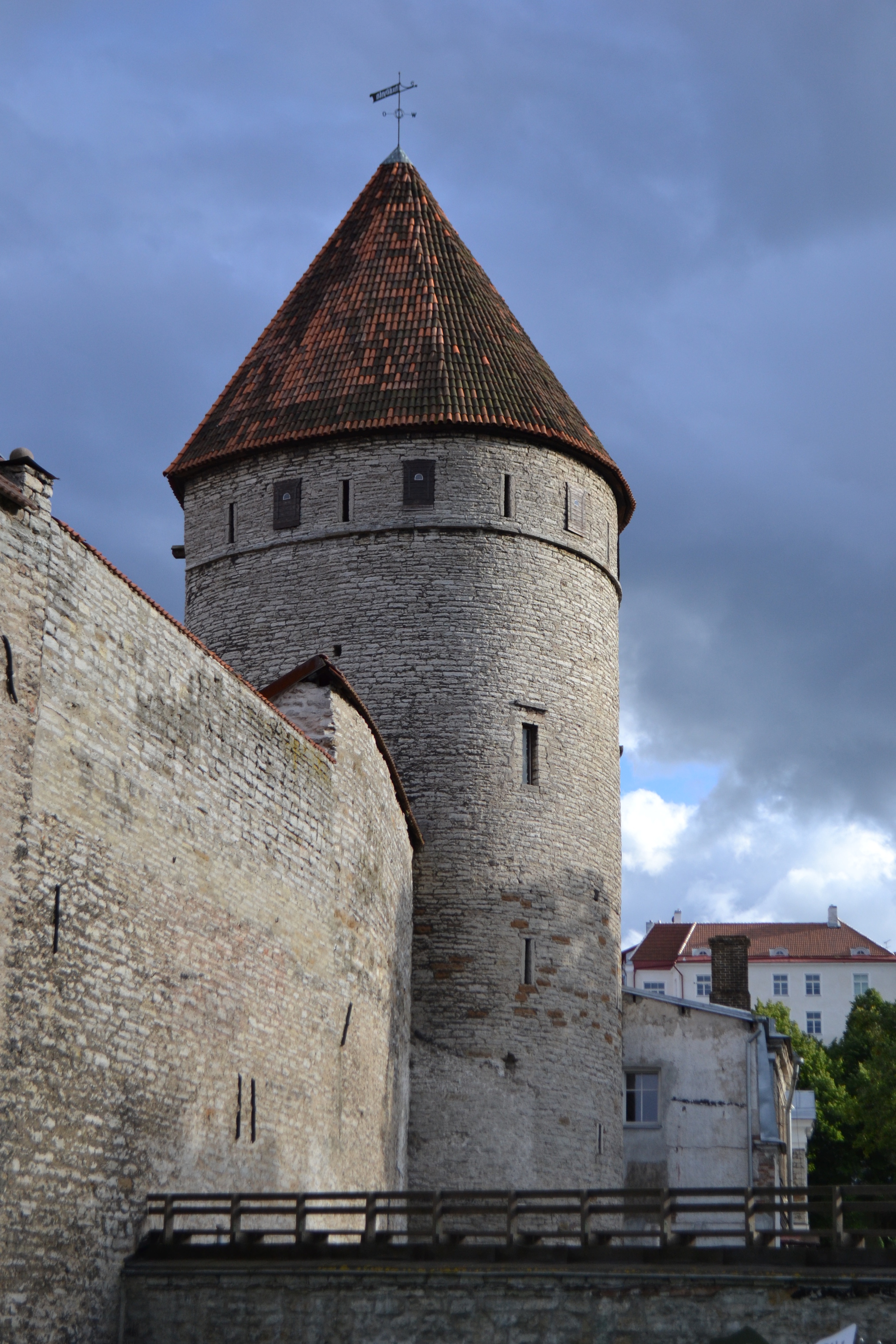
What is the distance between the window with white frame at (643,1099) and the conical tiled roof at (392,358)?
25.7 feet

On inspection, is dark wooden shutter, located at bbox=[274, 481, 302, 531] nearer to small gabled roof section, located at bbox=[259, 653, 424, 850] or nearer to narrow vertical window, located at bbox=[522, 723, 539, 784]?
narrow vertical window, located at bbox=[522, 723, 539, 784]

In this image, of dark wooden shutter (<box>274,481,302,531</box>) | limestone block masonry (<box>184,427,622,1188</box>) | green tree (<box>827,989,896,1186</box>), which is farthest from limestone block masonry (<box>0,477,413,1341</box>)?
green tree (<box>827,989,896,1186</box>)

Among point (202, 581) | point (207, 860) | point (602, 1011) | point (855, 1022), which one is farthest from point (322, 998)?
point (855, 1022)

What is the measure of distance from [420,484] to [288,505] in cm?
177

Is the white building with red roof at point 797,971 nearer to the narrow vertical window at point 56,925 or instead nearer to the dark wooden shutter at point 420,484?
the dark wooden shutter at point 420,484

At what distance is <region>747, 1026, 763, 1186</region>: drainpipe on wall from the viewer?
21253mm

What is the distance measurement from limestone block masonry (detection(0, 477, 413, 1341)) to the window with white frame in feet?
19.9

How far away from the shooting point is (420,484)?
824 inches

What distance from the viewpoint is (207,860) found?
13445mm

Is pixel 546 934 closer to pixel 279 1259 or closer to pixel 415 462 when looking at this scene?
pixel 415 462

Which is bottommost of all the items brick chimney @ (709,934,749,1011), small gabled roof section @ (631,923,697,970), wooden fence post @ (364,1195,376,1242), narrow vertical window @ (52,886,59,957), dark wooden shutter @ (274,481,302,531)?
wooden fence post @ (364,1195,376,1242)

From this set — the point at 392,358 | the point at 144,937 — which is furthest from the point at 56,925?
the point at 392,358

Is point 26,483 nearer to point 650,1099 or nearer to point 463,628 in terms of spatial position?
point 463,628

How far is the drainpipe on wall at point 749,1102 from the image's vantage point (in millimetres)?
21253
